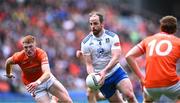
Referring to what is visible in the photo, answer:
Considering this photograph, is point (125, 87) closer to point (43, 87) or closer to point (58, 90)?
point (58, 90)

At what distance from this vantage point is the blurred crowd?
23.7m

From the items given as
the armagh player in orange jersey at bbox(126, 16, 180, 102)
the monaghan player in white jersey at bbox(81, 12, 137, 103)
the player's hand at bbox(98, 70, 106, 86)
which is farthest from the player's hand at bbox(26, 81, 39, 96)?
the armagh player in orange jersey at bbox(126, 16, 180, 102)

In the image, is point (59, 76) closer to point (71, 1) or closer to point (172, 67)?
point (71, 1)

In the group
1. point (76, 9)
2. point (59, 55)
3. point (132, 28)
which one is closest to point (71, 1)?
point (76, 9)

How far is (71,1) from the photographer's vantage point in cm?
2956

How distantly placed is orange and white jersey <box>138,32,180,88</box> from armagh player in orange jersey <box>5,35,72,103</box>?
9.38 ft

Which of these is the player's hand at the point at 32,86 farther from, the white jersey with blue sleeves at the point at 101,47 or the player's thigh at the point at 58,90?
the white jersey with blue sleeves at the point at 101,47

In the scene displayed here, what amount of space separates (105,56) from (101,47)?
21 cm

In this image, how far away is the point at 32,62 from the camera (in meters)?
13.7

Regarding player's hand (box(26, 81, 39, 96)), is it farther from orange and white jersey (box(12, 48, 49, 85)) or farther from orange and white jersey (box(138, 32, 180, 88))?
orange and white jersey (box(138, 32, 180, 88))

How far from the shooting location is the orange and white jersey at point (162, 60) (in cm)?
1105

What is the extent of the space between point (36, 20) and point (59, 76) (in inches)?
125

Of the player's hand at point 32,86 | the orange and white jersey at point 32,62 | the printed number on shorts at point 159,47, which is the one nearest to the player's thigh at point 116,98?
the orange and white jersey at point 32,62

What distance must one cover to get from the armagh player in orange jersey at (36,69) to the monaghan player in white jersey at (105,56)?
82 centimetres
